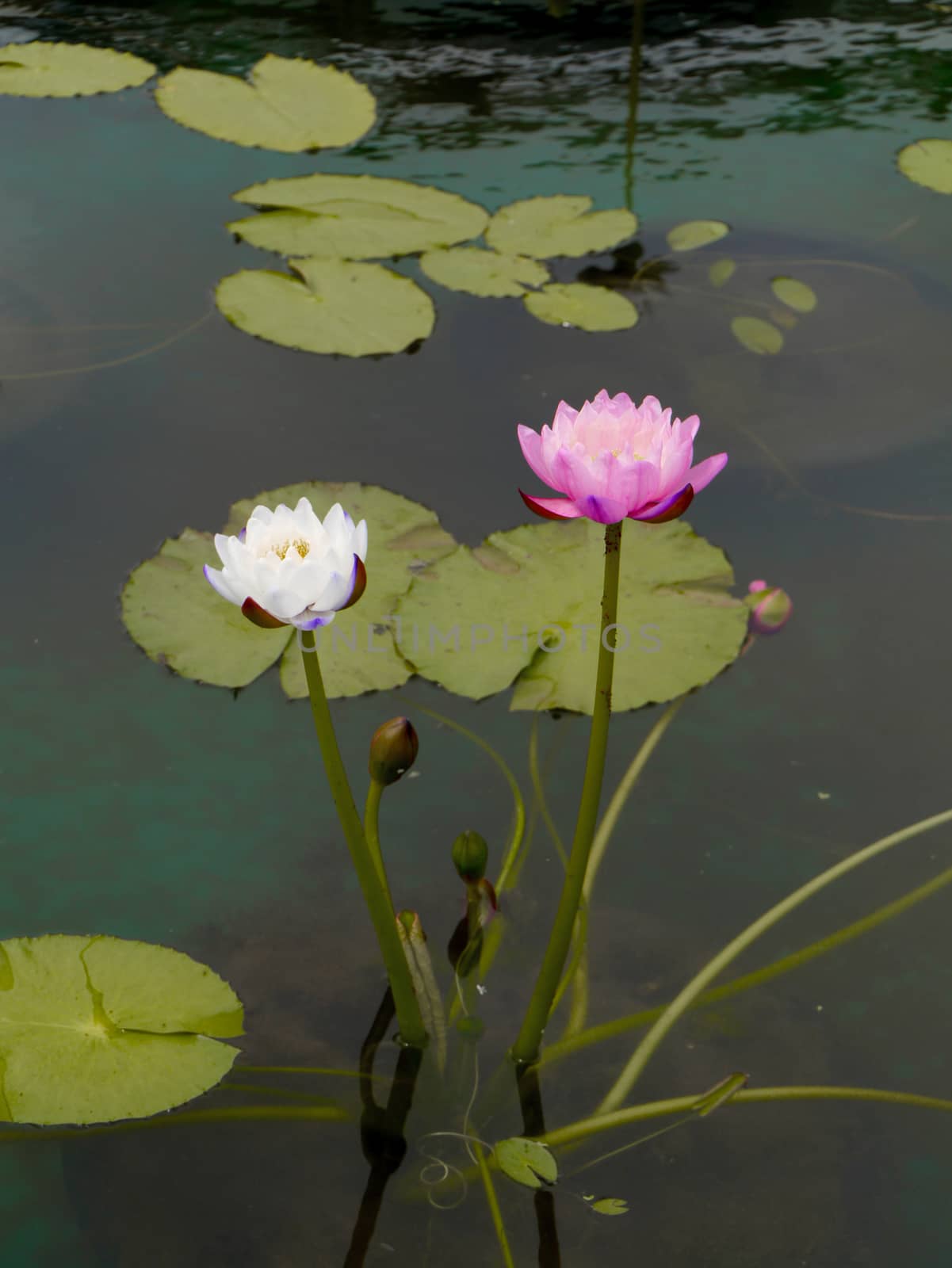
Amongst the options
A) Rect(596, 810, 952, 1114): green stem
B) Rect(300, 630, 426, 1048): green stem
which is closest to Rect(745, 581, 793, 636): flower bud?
Rect(596, 810, 952, 1114): green stem

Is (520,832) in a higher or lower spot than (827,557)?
lower

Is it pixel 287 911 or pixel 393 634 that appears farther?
pixel 393 634

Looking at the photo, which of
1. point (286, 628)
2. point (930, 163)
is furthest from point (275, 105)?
point (286, 628)

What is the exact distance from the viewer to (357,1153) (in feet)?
3.88

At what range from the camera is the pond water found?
1.16 metres

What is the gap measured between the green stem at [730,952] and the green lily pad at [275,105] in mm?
2025

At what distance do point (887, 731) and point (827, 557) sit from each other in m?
0.34

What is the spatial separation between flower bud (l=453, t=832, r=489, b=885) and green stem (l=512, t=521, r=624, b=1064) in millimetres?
117

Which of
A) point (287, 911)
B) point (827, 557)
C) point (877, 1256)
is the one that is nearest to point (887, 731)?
point (827, 557)

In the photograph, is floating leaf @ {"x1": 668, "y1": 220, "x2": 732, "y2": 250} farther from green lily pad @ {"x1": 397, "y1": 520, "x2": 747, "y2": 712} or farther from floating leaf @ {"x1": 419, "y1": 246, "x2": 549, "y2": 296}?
green lily pad @ {"x1": 397, "y1": 520, "x2": 747, "y2": 712}

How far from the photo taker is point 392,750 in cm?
121

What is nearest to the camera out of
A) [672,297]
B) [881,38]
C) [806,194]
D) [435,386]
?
[435,386]

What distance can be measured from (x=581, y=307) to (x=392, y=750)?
133 cm

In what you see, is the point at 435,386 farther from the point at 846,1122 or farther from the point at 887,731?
the point at 846,1122
